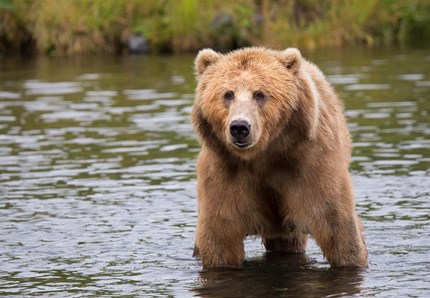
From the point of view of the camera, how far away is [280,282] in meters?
8.51

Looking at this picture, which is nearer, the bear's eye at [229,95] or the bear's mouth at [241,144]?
the bear's mouth at [241,144]

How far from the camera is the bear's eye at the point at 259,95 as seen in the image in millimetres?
7762

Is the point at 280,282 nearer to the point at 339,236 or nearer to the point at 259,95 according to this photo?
the point at 339,236

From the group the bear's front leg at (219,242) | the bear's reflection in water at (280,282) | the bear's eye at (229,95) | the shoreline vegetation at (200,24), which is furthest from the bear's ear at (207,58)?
the shoreline vegetation at (200,24)

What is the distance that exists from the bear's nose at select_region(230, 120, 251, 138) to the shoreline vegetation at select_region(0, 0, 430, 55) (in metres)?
21.9

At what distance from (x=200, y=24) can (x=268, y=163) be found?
22389 millimetres

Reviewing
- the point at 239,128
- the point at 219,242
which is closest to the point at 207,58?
the point at 239,128

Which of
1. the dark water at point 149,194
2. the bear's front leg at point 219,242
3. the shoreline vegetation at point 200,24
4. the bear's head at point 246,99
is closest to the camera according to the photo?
the bear's head at point 246,99

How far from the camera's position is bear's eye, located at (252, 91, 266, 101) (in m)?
7.76

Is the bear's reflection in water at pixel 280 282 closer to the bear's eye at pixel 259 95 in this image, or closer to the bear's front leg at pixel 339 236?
the bear's front leg at pixel 339 236

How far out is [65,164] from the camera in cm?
1420

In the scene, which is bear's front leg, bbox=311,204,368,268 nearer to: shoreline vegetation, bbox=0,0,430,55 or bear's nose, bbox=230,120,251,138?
bear's nose, bbox=230,120,251,138

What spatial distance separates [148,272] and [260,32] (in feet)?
71.7

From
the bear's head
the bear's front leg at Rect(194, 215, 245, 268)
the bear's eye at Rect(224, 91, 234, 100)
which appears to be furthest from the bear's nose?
Result: the bear's front leg at Rect(194, 215, 245, 268)
